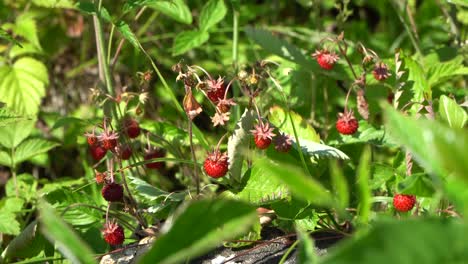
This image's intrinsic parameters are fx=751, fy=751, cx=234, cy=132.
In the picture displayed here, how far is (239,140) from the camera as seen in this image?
1702mm

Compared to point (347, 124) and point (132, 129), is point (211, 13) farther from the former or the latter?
point (347, 124)

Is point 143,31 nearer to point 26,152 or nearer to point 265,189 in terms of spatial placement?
point 26,152

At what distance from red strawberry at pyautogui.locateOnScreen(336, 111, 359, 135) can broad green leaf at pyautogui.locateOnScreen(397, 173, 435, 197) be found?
0.67 meters

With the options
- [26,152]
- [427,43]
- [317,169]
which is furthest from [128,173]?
[427,43]

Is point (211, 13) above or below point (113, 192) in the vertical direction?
above

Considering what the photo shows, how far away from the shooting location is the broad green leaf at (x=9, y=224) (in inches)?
74.4

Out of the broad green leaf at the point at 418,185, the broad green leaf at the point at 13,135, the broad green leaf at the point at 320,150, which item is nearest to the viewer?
the broad green leaf at the point at 418,185

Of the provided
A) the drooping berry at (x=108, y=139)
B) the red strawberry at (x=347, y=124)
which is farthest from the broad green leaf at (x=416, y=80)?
the drooping berry at (x=108, y=139)

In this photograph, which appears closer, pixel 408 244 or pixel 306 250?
→ pixel 408 244

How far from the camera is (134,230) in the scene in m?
1.75

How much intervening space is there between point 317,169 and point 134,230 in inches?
18.4

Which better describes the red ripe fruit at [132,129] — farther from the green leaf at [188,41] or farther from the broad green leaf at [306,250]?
the broad green leaf at [306,250]

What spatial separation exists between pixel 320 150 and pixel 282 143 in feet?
0.39

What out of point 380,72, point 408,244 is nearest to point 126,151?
point 380,72
